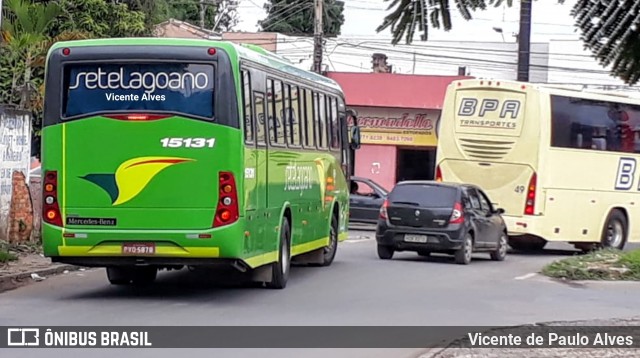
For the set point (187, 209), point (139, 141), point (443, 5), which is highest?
point (443, 5)

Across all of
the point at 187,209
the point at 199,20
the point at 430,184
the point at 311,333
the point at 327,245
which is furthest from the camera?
the point at 199,20

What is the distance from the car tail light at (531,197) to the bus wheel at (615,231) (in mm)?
2745

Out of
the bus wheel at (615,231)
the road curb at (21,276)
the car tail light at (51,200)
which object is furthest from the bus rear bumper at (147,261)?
the bus wheel at (615,231)

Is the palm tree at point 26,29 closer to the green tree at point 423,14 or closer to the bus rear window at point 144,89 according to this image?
the bus rear window at point 144,89

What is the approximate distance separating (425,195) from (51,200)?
381 inches

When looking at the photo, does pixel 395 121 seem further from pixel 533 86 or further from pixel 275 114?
pixel 275 114

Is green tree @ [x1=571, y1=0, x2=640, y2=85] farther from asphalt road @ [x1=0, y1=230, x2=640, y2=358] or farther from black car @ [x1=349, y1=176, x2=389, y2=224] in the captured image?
black car @ [x1=349, y1=176, x2=389, y2=224]

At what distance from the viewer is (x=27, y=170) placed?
19422mm

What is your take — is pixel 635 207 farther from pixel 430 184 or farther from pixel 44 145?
pixel 44 145

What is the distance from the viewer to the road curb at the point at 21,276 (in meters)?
15.1

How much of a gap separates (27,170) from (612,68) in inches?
655

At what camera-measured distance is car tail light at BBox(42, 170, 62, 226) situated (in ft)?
43.4

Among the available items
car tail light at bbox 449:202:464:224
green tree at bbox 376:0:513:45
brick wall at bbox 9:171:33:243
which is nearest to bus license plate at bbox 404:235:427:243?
car tail light at bbox 449:202:464:224

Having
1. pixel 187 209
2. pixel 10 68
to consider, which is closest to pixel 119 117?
pixel 187 209
